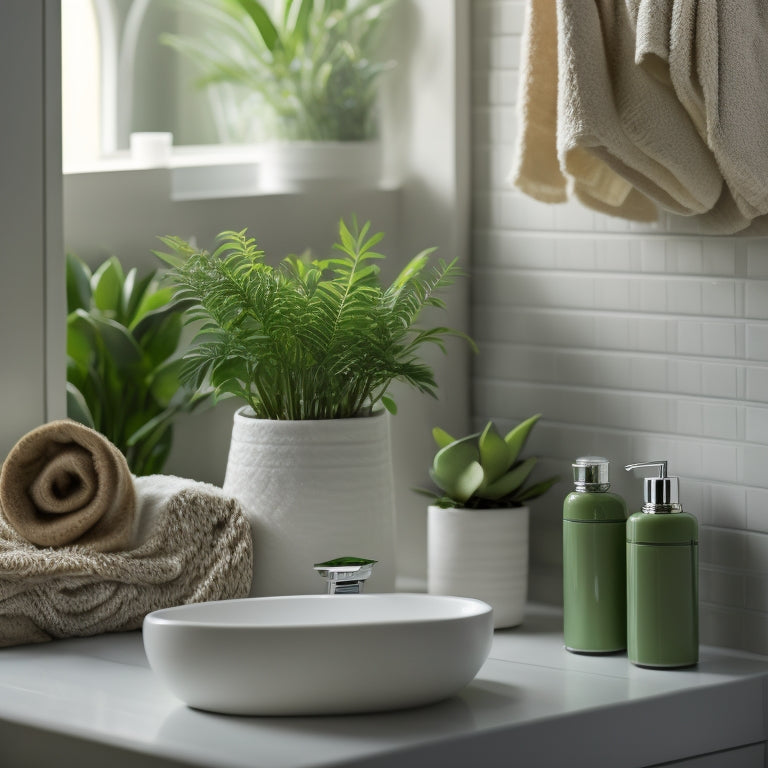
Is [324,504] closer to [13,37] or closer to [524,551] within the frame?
[524,551]

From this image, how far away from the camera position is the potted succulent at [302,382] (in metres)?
1.62

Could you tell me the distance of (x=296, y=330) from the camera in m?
1.62

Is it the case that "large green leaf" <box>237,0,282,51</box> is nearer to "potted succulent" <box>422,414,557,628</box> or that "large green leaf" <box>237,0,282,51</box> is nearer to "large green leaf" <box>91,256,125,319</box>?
"large green leaf" <box>91,256,125,319</box>

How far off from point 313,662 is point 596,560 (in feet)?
1.42

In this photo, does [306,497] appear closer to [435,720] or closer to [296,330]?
[296,330]

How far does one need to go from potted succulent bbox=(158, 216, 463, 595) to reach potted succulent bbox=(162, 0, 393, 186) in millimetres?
361

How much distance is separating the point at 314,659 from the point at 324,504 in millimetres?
415

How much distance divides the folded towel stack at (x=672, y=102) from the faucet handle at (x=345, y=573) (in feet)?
1.73

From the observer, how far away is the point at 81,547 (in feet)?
4.99

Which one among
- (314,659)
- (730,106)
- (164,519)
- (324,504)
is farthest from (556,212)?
(314,659)

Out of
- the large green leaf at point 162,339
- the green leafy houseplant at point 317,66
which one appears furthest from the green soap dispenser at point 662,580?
the green leafy houseplant at point 317,66

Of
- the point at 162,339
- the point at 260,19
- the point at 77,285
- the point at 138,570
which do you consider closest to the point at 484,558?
the point at 138,570

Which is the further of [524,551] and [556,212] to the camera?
[556,212]

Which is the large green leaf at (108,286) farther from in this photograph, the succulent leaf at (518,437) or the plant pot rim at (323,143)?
the succulent leaf at (518,437)
